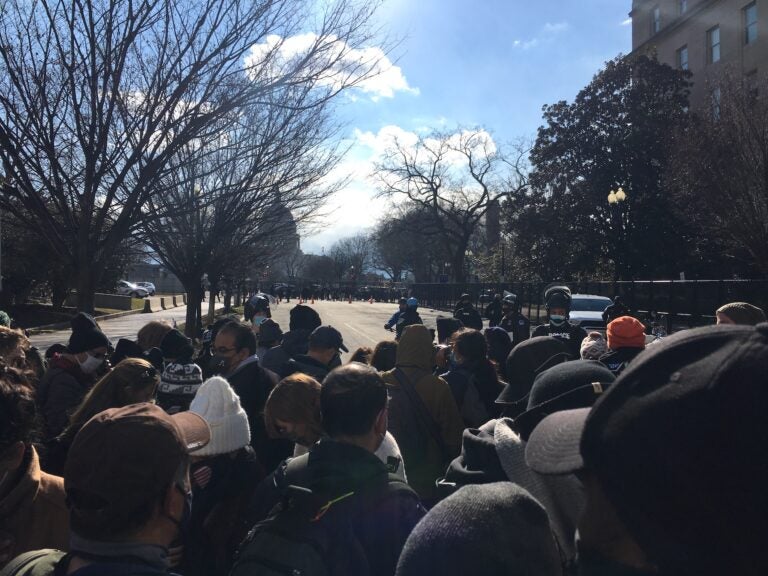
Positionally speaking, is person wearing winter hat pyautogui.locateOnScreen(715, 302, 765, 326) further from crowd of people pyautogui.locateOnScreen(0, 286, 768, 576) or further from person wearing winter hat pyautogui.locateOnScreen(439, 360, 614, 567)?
person wearing winter hat pyautogui.locateOnScreen(439, 360, 614, 567)

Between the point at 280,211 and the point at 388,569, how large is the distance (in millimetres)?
11859

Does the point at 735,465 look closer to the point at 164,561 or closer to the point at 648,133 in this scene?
the point at 164,561

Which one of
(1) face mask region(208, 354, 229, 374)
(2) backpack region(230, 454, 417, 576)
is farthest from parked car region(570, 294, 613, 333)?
(2) backpack region(230, 454, 417, 576)

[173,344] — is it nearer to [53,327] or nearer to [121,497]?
[121,497]

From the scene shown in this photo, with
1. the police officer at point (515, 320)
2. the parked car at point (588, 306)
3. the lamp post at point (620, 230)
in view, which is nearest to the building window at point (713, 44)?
the lamp post at point (620, 230)

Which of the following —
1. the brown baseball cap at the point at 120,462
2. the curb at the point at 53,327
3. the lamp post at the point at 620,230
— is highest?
the lamp post at the point at 620,230

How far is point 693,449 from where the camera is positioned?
34.0 inches

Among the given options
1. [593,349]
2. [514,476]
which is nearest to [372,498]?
[514,476]

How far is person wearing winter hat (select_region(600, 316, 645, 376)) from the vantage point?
4.03 meters

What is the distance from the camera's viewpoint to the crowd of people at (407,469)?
0.88 m

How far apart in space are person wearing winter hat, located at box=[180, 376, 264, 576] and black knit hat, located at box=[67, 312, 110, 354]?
215 centimetres

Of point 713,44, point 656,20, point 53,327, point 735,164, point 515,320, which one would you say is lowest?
point 53,327

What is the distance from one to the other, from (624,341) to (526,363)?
33.7 inches

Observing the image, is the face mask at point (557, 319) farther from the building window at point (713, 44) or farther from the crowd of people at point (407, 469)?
the building window at point (713, 44)
